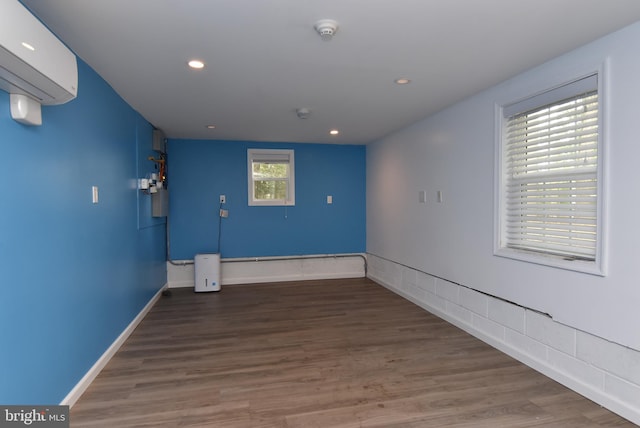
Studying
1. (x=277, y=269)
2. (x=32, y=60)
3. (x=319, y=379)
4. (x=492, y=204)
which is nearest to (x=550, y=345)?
(x=492, y=204)

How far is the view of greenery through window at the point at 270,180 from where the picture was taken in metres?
5.68

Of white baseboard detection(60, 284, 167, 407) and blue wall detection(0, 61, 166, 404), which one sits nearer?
blue wall detection(0, 61, 166, 404)

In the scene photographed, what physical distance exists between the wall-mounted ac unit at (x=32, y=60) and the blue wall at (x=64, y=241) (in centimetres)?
14

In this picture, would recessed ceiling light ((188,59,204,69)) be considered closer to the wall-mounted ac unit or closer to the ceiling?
the ceiling

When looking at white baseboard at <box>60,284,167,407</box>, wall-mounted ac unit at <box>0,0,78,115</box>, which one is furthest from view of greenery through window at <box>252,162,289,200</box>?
wall-mounted ac unit at <box>0,0,78,115</box>

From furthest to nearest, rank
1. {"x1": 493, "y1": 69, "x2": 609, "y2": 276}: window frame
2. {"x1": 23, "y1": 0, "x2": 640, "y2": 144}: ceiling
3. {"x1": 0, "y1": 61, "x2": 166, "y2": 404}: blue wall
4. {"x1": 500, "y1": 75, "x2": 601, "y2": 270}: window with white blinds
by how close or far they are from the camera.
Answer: {"x1": 500, "y1": 75, "x2": 601, "y2": 270}: window with white blinds, {"x1": 493, "y1": 69, "x2": 609, "y2": 276}: window frame, {"x1": 23, "y1": 0, "x2": 640, "y2": 144}: ceiling, {"x1": 0, "y1": 61, "x2": 166, "y2": 404}: blue wall

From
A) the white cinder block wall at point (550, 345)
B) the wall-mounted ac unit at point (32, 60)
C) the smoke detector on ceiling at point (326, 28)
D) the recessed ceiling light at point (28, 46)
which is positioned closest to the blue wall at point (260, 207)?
the white cinder block wall at point (550, 345)

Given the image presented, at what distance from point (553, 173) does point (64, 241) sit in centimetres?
335

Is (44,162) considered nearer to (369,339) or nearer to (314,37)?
(314,37)

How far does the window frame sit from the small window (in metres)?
3.41

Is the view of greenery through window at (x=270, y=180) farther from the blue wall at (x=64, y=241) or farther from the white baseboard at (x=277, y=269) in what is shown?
the blue wall at (x=64, y=241)

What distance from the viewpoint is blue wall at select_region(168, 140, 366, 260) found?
5414mm

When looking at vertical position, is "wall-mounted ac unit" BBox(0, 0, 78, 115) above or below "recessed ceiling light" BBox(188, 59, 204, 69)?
below

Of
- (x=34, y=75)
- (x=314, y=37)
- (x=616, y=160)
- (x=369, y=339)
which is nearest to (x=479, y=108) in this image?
(x=616, y=160)
